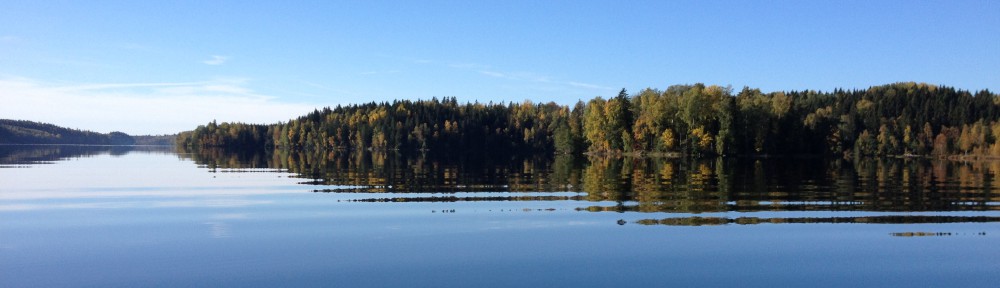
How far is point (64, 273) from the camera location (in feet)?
48.1

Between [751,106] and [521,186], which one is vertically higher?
[751,106]

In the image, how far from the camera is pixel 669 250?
57.1 ft

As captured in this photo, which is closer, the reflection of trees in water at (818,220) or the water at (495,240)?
the water at (495,240)

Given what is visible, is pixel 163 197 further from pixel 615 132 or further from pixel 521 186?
pixel 615 132

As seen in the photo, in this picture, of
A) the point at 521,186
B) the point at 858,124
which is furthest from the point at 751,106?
the point at 521,186

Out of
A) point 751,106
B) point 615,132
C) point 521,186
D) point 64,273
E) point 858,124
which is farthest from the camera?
point 858,124

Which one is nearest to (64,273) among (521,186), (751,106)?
(521,186)

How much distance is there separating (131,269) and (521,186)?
2788cm

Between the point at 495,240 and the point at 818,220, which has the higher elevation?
the point at 818,220

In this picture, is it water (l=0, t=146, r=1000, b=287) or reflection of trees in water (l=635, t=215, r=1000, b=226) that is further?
reflection of trees in water (l=635, t=215, r=1000, b=226)

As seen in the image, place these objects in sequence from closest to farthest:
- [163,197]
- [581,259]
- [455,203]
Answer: [581,259]
[455,203]
[163,197]

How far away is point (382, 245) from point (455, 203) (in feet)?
38.0

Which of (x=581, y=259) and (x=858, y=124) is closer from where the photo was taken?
(x=581, y=259)

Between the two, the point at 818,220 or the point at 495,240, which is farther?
the point at 818,220
